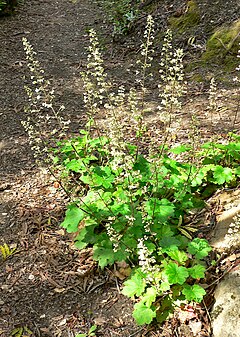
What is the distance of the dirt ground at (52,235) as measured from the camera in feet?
10.8

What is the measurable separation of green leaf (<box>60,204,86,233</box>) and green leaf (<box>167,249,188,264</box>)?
34.0 inches

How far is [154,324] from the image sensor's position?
10.2 ft

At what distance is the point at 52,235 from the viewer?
4125 millimetres

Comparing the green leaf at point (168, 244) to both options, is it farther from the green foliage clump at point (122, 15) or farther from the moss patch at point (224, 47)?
the green foliage clump at point (122, 15)

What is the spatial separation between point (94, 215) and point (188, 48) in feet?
16.6

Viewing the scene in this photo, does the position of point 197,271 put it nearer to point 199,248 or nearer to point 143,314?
point 199,248

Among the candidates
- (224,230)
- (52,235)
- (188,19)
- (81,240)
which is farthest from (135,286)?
(188,19)

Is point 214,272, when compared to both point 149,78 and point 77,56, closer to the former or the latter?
point 149,78

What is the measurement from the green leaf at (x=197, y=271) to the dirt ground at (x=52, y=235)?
31cm

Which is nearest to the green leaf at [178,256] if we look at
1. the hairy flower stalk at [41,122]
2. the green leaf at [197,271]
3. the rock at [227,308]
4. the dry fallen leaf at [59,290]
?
the green leaf at [197,271]

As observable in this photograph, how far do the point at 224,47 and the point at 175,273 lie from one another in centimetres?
515

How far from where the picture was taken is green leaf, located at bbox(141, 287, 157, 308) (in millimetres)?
2957

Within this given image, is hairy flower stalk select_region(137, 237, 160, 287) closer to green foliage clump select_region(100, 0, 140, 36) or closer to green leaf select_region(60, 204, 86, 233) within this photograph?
green leaf select_region(60, 204, 86, 233)

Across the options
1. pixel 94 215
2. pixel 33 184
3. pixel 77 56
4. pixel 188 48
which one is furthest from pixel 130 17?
pixel 94 215
